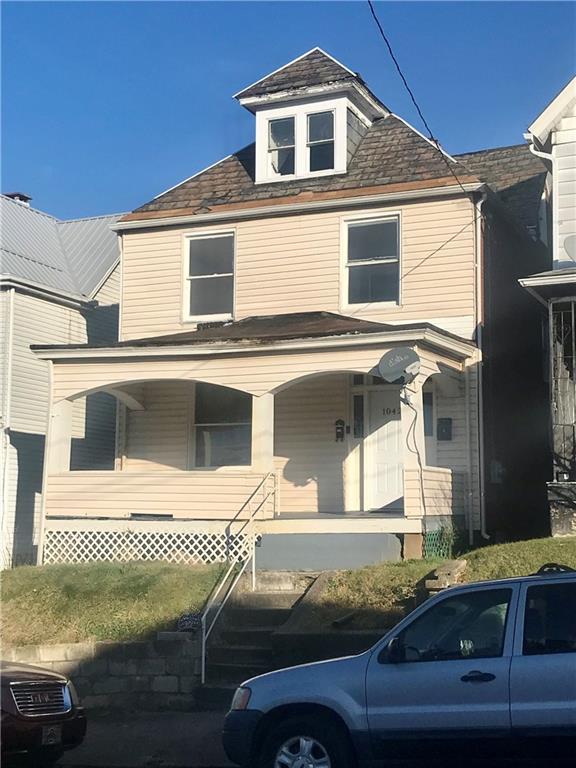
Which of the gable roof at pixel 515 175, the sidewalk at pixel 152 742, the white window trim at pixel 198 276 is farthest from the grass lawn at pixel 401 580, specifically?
the gable roof at pixel 515 175

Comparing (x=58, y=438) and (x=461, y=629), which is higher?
(x=58, y=438)

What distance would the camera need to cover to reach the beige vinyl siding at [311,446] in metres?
17.6

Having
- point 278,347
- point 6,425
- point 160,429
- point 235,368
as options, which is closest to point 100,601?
point 235,368

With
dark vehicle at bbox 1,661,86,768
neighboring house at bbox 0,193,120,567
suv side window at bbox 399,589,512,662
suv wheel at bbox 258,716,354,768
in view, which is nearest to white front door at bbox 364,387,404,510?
neighboring house at bbox 0,193,120,567

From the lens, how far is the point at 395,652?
7.13m

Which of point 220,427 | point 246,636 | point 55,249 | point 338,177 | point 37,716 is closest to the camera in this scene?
point 37,716

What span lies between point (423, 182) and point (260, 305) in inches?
142

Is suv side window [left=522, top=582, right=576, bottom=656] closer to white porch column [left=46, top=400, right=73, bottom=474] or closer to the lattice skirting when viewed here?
the lattice skirting

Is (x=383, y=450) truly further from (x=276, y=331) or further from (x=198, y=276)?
(x=198, y=276)

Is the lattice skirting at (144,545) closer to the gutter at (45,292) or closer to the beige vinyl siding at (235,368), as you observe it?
the beige vinyl siding at (235,368)

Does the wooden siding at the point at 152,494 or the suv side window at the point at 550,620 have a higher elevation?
the wooden siding at the point at 152,494

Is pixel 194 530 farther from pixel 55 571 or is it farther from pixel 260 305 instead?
pixel 260 305

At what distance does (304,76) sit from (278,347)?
6403 mm

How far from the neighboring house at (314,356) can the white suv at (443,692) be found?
7100 millimetres
